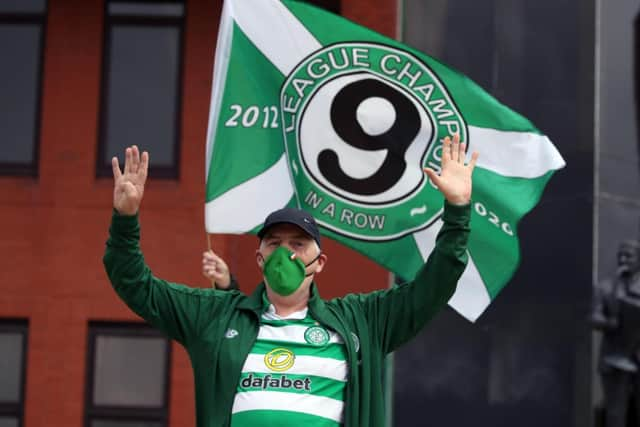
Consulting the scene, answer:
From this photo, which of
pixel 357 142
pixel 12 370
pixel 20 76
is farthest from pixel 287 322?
pixel 20 76

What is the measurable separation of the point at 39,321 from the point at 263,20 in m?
5.05

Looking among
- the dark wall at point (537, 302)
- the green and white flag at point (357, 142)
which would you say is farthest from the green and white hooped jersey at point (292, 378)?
the dark wall at point (537, 302)

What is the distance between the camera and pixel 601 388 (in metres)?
10.1

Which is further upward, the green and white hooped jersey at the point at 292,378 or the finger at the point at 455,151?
the finger at the point at 455,151

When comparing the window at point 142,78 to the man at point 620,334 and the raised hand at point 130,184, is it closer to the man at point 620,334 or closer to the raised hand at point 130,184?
the man at point 620,334

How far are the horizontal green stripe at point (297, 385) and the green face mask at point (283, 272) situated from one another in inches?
11.3

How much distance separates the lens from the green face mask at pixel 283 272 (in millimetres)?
4375

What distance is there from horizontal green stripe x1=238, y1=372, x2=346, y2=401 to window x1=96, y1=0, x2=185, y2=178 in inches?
299

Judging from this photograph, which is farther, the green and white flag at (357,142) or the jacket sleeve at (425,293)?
the green and white flag at (357,142)

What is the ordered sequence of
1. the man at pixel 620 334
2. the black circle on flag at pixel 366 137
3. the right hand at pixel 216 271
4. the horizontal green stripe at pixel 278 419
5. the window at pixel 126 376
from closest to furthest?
the horizontal green stripe at pixel 278 419
the right hand at pixel 216 271
the black circle on flag at pixel 366 137
the man at pixel 620 334
the window at pixel 126 376

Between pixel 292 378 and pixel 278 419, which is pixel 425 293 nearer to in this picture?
→ pixel 292 378

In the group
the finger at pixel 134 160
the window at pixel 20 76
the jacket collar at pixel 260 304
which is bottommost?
the jacket collar at pixel 260 304

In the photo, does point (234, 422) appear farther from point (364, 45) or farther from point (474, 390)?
point (474, 390)

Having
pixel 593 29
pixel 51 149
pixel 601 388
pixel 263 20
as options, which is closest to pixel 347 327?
pixel 263 20
